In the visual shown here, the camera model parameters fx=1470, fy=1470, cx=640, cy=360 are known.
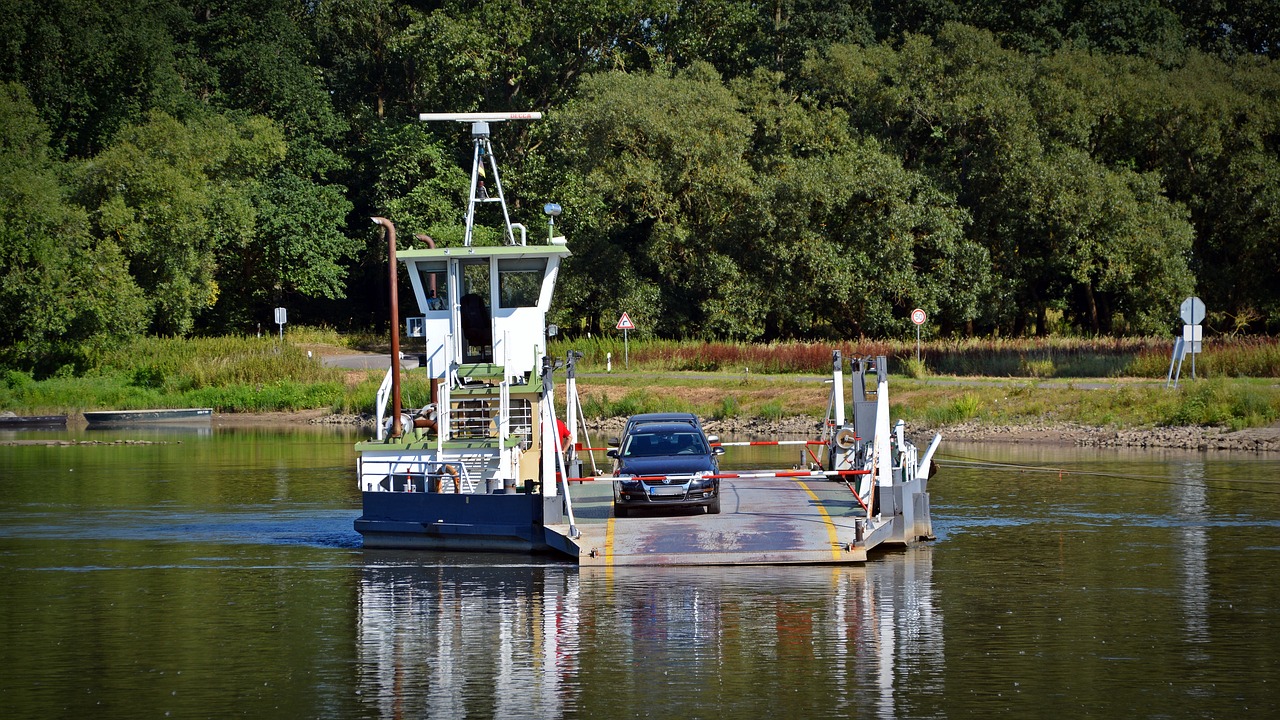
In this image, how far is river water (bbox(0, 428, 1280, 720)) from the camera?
15164 mm

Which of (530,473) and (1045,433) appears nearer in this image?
(530,473)

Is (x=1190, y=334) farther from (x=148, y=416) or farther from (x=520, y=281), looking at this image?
(x=148, y=416)

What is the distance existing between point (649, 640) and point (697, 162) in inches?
2031

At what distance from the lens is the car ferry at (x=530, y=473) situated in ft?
75.4

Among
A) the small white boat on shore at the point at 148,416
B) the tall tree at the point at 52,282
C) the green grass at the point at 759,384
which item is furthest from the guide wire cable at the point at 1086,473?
the tall tree at the point at 52,282

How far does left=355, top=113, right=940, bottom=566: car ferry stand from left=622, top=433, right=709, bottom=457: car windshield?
0.43 metres

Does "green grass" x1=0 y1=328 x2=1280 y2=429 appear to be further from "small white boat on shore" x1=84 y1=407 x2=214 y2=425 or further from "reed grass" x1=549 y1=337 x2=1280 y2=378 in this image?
"small white boat on shore" x1=84 y1=407 x2=214 y2=425

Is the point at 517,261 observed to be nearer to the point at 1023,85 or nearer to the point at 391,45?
the point at 1023,85

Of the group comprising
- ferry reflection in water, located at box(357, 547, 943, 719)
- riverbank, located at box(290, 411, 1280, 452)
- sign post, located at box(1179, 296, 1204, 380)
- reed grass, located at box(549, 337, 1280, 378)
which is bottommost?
ferry reflection in water, located at box(357, 547, 943, 719)

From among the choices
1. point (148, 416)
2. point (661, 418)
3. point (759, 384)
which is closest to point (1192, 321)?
point (759, 384)

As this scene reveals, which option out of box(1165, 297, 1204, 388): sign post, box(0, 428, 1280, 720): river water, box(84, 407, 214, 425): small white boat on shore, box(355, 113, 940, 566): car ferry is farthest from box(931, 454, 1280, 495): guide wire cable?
box(84, 407, 214, 425): small white boat on shore

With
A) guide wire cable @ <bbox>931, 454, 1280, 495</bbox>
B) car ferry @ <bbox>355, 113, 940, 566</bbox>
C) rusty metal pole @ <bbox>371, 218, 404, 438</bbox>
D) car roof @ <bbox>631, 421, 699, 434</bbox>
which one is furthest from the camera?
guide wire cable @ <bbox>931, 454, 1280, 495</bbox>

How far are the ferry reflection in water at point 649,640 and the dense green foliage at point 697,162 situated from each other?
1683 inches

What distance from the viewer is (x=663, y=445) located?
81.0 ft
